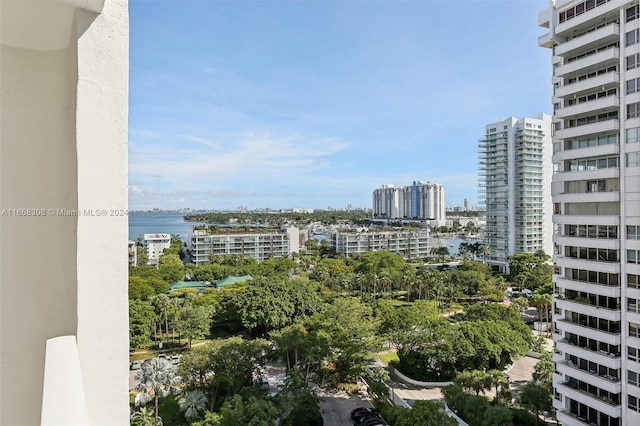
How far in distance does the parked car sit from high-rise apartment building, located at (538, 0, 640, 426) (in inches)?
251

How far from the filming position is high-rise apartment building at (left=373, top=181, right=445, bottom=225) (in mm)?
110438

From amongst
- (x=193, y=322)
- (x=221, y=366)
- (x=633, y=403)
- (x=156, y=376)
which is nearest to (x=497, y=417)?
(x=633, y=403)

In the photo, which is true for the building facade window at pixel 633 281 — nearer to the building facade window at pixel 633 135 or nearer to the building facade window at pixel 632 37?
the building facade window at pixel 633 135

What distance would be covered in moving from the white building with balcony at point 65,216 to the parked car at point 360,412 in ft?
48.8

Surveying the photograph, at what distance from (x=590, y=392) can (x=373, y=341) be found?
8356 mm

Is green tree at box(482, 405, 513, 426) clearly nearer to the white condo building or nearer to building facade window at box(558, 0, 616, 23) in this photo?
building facade window at box(558, 0, 616, 23)

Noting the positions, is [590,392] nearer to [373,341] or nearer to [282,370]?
[373,341]

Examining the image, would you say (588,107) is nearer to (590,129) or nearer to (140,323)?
(590,129)

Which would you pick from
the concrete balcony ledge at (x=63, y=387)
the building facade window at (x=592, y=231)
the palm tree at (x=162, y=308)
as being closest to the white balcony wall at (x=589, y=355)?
the building facade window at (x=592, y=231)

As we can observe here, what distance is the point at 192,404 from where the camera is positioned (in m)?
13.6

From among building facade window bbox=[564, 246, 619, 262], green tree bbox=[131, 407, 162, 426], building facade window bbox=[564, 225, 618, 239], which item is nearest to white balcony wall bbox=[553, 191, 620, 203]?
building facade window bbox=[564, 225, 618, 239]

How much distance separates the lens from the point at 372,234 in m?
59.8

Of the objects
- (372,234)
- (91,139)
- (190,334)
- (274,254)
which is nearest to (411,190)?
(372,234)

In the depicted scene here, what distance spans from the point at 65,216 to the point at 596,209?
14239 mm
